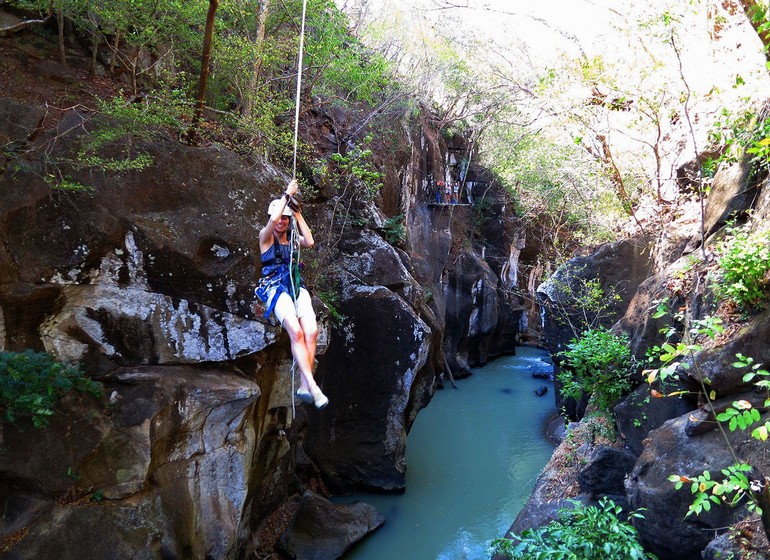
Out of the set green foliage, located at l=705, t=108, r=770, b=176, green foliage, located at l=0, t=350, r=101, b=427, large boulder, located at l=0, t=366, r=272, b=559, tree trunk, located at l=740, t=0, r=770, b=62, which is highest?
tree trunk, located at l=740, t=0, r=770, b=62

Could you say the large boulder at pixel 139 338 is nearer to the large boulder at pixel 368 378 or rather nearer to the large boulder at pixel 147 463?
the large boulder at pixel 147 463

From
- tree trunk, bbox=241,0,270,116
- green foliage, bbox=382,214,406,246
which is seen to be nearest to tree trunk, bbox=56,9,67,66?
tree trunk, bbox=241,0,270,116

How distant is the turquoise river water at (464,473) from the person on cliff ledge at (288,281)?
208 inches

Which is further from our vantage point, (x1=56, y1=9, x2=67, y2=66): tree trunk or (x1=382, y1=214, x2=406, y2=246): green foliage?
(x1=382, y1=214, x2=406, y2=246): green foliage

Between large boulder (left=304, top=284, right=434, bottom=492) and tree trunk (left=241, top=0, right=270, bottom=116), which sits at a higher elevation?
tree trunk (left=241, top=0, right=270, bottom=116)

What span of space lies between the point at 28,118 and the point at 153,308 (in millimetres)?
2578

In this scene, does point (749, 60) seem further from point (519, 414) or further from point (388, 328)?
point (519, 414)

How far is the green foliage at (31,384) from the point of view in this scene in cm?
495

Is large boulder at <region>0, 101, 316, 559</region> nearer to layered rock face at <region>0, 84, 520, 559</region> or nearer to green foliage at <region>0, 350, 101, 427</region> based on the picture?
layered rock face at <region>0, 84, 520, 559</region>

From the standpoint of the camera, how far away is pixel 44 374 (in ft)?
17.0

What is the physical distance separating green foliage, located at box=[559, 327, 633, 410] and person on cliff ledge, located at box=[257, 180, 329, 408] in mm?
4340

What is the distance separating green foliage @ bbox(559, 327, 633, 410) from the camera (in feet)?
24.9

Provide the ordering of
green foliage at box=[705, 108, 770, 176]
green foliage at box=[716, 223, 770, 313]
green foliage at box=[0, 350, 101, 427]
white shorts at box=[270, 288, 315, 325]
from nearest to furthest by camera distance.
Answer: white shorts at box=[270, 288, 315, 325] → green foliage at box=[0, 350, 101, 427] → green foliage at box=[716, 223, 770, 313] → green foliage at box=[705, 108, 770, 176]

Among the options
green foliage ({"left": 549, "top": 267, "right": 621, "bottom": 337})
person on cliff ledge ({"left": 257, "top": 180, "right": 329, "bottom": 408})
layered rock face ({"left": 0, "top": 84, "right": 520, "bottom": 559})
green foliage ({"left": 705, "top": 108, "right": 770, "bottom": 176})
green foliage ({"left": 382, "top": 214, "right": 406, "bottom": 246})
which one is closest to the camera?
person on cliff ledge ({"left": 257, "top": 180, "right": 329, "bottom": 408})
